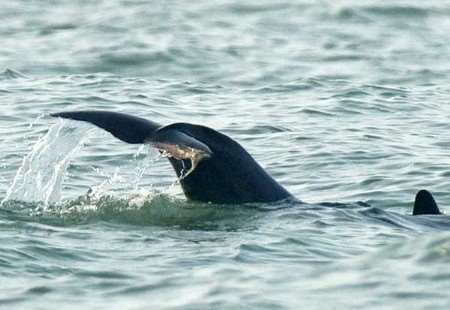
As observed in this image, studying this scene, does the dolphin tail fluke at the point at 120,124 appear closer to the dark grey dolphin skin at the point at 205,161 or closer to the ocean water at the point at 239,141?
the dark grey dolphin skin at the point at 205,161

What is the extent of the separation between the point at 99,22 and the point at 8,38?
226 centimetres

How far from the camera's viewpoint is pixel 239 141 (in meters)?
18.1

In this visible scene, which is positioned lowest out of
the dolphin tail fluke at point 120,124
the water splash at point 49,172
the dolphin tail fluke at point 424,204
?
the dolphin tail fluke at point 424,204

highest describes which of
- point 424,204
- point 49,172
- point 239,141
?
point 239,141

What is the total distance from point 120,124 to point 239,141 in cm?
571

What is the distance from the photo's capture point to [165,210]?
43.3 feet

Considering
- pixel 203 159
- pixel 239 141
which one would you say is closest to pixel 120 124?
pixel 203 159

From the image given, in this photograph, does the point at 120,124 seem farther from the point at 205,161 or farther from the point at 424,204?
the point at 424,204

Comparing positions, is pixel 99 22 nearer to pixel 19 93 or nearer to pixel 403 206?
pixel 19 93

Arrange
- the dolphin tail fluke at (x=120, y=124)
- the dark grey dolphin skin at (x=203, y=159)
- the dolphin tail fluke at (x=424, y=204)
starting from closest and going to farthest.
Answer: the dark grey dolphin skin at (x=203, y=159), the dolphin tail fluke at (x=120, y=124), the dolphin tail fluke at (x=424, y=204)

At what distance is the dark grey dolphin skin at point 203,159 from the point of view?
40.0ft

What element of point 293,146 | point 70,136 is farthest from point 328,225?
point 293,146

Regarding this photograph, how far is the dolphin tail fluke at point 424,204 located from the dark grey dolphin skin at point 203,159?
3.73ft

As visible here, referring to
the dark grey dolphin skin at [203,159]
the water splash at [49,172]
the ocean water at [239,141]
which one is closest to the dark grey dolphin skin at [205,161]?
the dark grey dolphin skin at [203,159]
